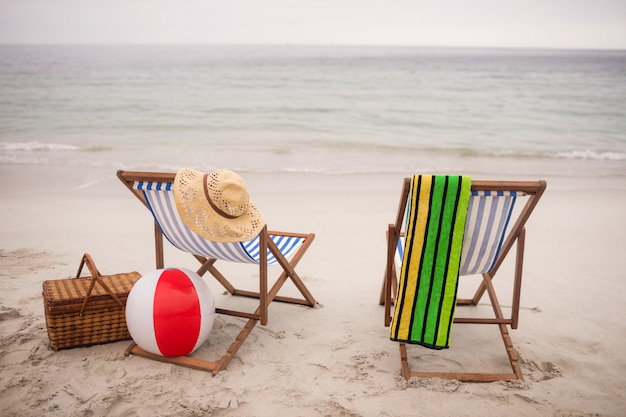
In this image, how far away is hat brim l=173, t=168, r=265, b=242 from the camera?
2.74 metres

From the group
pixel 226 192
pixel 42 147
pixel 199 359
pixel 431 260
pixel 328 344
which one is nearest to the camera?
pixel 431 260

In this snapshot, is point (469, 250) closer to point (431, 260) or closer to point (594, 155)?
point (431, 260)

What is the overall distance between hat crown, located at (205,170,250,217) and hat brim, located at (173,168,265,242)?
0.03 m

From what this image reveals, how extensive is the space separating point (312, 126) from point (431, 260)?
1119 cm

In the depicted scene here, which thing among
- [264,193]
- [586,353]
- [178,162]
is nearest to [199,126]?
[178,162]

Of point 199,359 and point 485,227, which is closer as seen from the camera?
point 485,227

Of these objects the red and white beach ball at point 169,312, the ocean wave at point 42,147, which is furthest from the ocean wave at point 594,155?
the red and white beach ball at point 169,312

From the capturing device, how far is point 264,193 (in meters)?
6.81

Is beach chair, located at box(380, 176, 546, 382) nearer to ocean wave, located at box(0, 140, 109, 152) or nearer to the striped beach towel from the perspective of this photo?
the striped beach towel

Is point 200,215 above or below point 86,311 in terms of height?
above

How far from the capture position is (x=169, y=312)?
2.76 m

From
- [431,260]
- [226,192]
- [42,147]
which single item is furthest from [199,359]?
[42,147]

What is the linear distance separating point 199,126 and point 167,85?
10293 mm

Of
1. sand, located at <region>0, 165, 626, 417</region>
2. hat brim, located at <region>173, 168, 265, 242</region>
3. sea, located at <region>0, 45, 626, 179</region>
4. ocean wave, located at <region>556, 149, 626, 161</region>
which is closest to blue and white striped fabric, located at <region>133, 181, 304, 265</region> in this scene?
hat brim, located at <region>173, 168, 265, 242</region>
